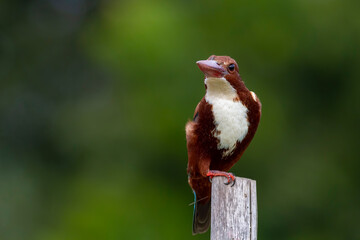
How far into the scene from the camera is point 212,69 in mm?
3533

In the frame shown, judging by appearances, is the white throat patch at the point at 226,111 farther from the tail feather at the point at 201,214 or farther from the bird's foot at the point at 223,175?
the tail feather at the point at 201,214

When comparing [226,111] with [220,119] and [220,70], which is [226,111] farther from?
[220,70]

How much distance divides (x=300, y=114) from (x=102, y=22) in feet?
7.93

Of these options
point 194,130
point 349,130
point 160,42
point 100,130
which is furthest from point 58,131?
point 194,130

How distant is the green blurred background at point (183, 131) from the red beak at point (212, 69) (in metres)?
2.26

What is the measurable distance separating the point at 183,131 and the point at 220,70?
Result: 2312 millimetres

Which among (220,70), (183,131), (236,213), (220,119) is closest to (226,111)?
(220,119)

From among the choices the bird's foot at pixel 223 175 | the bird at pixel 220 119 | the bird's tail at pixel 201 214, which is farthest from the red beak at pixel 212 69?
the bird's tail at pixel 201 214

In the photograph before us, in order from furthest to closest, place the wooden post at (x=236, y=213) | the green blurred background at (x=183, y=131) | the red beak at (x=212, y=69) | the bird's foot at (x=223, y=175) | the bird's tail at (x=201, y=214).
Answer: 1. the green blurred background at (x=183, y=131)
2. the bird's tail at (x=201, y=214)
3. the red beak at (x=212, y=69)
4. the bird's foot at (x=223, y=175)
5. the wooden post at (x=236, y=213)

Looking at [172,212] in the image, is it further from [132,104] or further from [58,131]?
[58,131]

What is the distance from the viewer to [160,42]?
6262 millimetres

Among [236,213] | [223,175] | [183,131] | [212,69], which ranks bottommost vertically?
[236,213]

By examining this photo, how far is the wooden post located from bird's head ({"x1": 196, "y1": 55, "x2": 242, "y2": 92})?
577mm

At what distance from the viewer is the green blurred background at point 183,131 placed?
6.03 meters
